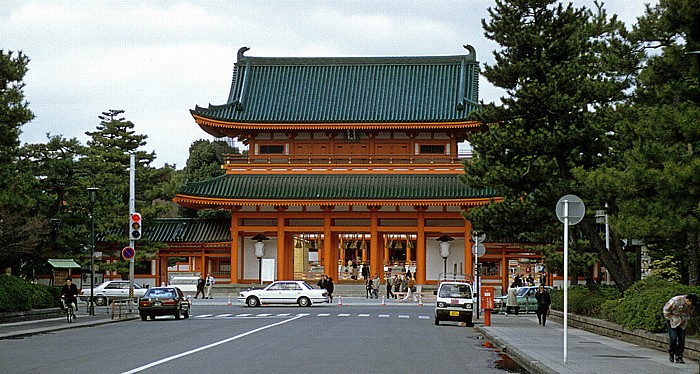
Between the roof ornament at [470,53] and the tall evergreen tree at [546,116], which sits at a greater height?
the roof ornament at [470,53]

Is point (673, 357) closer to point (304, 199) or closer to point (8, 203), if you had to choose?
point (8, 203)

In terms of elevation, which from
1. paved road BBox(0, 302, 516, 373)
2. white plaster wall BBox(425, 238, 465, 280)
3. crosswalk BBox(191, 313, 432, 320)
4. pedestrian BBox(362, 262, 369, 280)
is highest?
white plaster wall BBox(425, 238, 465, 280)

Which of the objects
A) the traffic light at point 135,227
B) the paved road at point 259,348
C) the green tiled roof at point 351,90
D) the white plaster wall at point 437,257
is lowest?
the paved road at point 259,348

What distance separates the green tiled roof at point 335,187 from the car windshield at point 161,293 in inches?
735

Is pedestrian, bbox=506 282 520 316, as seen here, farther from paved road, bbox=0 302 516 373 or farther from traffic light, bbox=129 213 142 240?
traffic light, bbox=129 213 142 240

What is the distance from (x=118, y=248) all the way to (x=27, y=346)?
3525 centimetres

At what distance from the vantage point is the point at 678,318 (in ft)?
58.4

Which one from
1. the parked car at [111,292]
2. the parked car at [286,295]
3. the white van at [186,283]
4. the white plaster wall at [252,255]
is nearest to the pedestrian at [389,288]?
the white plaster wall at [252,255]

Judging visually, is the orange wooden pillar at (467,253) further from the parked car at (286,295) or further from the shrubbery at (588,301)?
the shrubbery at (588,301)

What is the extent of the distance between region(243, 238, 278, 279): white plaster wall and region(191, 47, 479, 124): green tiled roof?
26.0 feet

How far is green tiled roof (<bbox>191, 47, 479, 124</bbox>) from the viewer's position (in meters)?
58.4

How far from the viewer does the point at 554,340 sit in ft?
79.2

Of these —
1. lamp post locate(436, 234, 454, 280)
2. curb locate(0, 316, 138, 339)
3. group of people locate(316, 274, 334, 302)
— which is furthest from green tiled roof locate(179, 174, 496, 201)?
curb locate(0, 316, 138, 339)

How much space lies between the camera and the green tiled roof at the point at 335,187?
55594mm
